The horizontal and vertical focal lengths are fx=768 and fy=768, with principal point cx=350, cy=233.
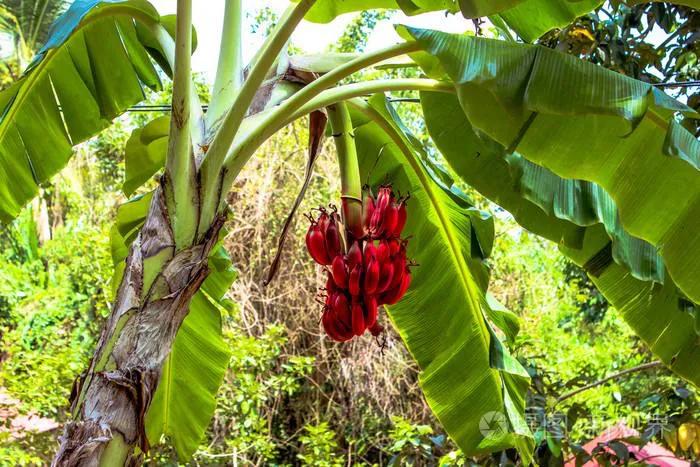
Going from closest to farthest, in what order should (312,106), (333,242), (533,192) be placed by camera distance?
(312,106) < (333,242) < (533,192)

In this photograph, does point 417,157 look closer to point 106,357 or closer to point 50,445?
point 106,357

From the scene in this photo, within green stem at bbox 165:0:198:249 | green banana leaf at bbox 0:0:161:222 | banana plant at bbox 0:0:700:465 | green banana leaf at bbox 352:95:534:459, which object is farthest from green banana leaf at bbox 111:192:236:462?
green stem at bbox 165:0:198:249

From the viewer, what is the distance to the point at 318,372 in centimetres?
566

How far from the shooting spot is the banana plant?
1.80 m

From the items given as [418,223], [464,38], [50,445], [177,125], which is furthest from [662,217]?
[50,445]

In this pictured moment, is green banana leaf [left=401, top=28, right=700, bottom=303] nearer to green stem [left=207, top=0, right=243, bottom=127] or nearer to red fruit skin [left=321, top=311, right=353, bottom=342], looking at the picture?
green stem [left=207, top=0, right=243, bottom=127]

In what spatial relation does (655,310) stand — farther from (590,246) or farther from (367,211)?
(367,211)

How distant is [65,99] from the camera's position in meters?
2.87

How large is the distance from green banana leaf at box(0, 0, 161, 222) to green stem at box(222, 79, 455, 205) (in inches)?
39.4

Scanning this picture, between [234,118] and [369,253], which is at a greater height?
[234,118]

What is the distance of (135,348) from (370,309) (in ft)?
2.13

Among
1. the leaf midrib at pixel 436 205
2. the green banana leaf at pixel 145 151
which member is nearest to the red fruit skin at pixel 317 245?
the leaf midrib at pixel 436 205

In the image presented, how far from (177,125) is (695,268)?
1365mm

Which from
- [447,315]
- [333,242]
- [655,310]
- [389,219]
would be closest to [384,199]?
[389,219]
